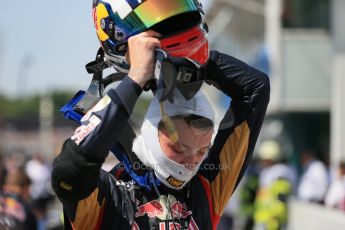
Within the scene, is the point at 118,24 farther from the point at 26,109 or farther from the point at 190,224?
the point at 26,109

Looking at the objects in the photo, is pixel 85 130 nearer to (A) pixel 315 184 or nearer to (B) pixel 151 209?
(B) pixel 151 209

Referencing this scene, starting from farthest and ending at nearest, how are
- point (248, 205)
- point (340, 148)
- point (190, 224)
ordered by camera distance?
point (340, 148) < point (248, 205) < point (190, 224)

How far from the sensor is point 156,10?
264 cm

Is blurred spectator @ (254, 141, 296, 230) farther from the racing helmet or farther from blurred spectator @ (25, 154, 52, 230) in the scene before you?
the racing helmet

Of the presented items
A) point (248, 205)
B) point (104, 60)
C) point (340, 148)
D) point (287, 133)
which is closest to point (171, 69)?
point (104, 60)

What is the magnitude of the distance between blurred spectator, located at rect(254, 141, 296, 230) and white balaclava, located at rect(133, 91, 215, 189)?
8.29m

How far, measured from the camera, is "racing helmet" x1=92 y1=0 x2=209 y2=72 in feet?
8.68

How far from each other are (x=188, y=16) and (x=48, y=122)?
61.3 metres

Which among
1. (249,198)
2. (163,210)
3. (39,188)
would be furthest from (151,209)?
(39,188)

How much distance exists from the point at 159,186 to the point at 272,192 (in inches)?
329

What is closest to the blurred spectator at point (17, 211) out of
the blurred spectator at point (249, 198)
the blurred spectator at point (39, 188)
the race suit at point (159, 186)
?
the race suit at point (159, 186)

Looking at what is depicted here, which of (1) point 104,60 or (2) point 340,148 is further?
(2) point 340,148

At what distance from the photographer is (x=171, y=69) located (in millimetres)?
2521

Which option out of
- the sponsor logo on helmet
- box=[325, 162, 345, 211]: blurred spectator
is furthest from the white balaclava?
box=[325, 162, 345, 211]: blurred spectator
